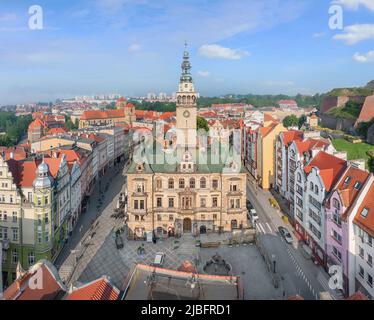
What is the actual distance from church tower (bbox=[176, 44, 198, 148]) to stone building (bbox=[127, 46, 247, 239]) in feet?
20.4

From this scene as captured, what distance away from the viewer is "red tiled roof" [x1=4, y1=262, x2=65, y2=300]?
15.0 m

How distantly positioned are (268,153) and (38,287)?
42.1 meters

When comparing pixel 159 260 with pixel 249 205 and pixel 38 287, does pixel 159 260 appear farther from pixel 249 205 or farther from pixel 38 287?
pixel 249 205

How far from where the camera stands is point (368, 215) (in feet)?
78.1

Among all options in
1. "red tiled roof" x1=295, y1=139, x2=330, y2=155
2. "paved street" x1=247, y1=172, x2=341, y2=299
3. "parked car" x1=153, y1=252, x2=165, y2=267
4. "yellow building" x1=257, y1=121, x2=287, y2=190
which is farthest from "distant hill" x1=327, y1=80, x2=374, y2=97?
"parked car" x1=153, y1=252, x2=165, y2=267

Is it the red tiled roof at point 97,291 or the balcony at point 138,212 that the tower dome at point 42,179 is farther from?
the red tiled roof at point 97,291

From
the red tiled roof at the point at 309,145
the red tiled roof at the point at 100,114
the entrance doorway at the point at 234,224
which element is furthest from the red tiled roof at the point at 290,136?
the red tiled roof at the point at 100,114

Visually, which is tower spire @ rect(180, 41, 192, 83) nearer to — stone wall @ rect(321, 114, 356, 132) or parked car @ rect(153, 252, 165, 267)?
parked car @ rect(153, 252, 165, 267)

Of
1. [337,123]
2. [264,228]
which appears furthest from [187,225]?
[337,123]

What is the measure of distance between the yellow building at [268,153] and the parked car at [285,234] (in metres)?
15.5

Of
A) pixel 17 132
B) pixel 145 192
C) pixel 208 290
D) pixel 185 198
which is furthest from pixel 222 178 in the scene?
pixel 17 132

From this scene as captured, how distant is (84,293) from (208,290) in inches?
214

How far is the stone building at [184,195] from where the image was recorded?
123 ft

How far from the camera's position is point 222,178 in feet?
123
